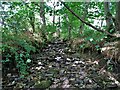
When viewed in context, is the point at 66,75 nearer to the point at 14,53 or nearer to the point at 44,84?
the point at 44,84

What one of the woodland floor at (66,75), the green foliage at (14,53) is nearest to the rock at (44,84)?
the woodland floor at (66,75)

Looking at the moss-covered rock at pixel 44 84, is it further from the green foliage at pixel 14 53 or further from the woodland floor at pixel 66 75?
the green foliage at pixel 14 53

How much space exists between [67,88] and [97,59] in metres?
1.90

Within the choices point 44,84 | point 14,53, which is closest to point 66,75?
point 44,84

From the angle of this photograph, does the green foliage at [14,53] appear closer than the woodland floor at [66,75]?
No

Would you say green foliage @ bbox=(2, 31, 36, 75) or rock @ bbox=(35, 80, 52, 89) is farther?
green foliage @ bbox=(2, 31, 36, 75)

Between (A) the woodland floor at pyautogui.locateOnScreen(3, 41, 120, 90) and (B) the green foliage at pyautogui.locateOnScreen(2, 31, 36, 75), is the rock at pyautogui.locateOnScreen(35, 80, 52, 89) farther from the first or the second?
(B) the green foliage at pyautogui.locateOnScreen(2, 31, 36, 75)

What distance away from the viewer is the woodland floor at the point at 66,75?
3688 mm

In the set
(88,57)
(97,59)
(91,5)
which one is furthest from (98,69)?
(91,5)

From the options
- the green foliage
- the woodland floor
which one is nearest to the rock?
the woodland floor

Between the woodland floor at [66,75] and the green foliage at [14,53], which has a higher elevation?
the green foliage at [14,53]

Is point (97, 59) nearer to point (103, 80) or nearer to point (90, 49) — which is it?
point (90, 49)

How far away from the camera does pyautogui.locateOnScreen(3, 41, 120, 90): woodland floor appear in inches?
145

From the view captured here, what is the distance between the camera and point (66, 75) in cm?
423
